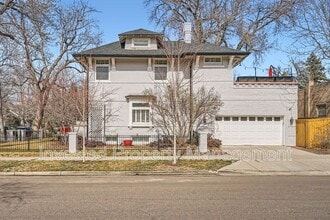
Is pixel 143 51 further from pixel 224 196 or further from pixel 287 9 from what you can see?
pixel 287 9

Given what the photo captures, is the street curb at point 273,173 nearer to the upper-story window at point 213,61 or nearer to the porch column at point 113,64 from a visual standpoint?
the upper-story window at point 213,61

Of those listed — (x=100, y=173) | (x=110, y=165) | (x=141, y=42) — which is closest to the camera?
(x=100, y=173)

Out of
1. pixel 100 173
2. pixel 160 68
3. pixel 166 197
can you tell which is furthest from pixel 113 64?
pixel 166 197

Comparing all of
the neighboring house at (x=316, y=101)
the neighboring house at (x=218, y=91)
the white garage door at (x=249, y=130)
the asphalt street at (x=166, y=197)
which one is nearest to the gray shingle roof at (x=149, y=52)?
the neighboring house at (x=218, y=91)

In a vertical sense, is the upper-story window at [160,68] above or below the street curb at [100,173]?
above

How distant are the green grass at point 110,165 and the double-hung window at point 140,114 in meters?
8.06

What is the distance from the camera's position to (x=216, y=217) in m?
6.17

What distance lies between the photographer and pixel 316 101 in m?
28.1

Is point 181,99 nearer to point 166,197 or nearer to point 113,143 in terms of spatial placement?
point 113,143

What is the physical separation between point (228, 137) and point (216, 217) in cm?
1691

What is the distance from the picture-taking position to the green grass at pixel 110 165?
13.1m

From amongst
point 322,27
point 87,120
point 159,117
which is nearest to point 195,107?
point 159,117

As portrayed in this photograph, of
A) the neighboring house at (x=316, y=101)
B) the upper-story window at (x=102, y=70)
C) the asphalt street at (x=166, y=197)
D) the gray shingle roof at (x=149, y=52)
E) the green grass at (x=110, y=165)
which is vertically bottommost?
the green grass at (x=110, y=165)

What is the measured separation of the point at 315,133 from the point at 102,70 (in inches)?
586
